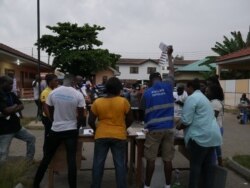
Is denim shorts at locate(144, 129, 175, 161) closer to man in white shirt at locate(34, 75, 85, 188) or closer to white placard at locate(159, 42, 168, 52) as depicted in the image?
man in white shirt at locate(34, 75, 85, 188)

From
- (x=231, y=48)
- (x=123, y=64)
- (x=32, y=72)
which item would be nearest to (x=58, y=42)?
(x=32, y=72)

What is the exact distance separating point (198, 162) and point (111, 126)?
4.52 ft

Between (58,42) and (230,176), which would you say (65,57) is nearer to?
(58,42)

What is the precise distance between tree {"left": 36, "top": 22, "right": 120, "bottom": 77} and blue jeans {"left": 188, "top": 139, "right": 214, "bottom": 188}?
1174 inches

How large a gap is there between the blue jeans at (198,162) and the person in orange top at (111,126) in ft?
3.27

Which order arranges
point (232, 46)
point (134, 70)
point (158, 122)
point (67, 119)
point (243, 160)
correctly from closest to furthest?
point (158, 122), point (67, 119), point (243, 160), point (232, 46), point (134, 70)

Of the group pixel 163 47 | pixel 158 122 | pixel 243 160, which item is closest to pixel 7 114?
pixel 158 122

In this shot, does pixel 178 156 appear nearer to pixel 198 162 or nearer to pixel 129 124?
pixel 198 162

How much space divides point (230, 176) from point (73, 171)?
3.16 meters

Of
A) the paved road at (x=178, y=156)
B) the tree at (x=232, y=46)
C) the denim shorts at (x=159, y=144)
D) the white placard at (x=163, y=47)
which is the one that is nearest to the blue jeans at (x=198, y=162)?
the denim shorts at (x=159, y=144)

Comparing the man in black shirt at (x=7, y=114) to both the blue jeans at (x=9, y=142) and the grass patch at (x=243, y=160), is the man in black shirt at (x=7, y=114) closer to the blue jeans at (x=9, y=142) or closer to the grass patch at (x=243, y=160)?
the blue jeans at (x=9, y=142)

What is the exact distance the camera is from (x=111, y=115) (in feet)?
18.6

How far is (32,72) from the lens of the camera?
41.4 metres

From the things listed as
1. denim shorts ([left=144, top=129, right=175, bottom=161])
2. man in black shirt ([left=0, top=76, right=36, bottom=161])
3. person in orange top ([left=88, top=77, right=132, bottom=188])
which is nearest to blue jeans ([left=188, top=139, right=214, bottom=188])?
denim shorts ([left=144, top=129, right=175, bottom=161])
